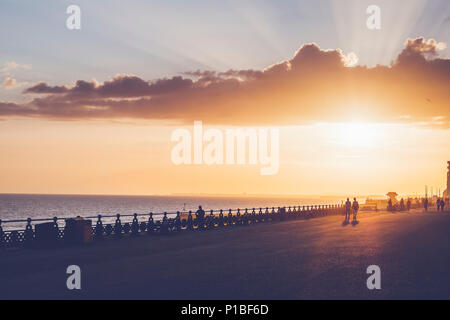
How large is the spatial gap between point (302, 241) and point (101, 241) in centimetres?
976

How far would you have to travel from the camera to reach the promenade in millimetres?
12688

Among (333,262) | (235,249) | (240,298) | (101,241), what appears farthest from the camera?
(101,241)

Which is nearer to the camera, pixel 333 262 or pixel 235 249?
pixel 333 262

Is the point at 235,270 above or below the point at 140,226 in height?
below

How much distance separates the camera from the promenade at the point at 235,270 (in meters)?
12.7

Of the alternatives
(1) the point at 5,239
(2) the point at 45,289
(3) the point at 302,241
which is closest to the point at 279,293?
(2) the point at 45,289

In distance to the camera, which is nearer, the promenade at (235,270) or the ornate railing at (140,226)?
the promenade at (235,270)

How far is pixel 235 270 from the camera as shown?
1617 centimetres

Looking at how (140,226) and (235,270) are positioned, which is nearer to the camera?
(235,270)

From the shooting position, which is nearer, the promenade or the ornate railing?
the promenade
